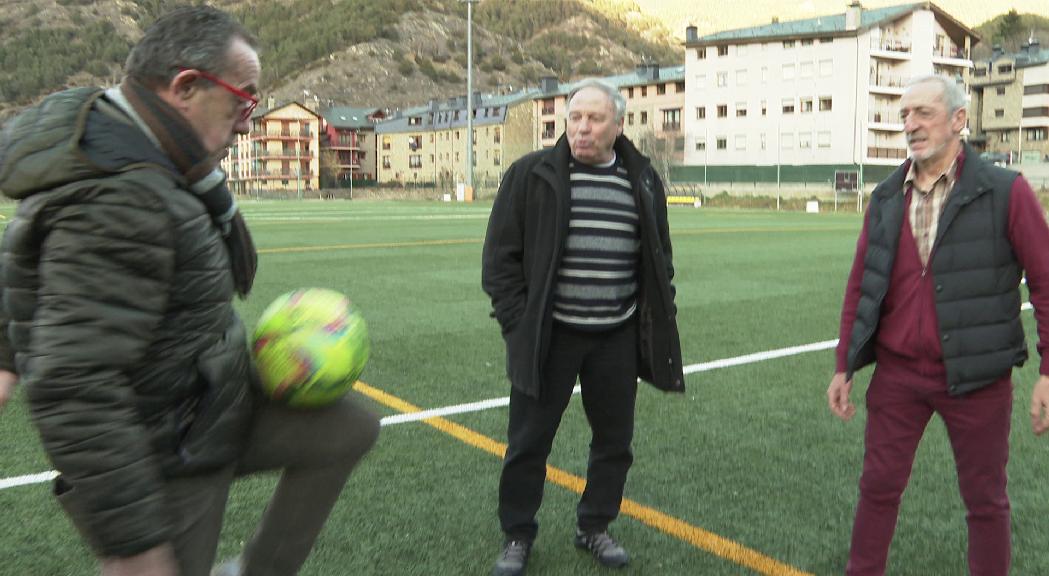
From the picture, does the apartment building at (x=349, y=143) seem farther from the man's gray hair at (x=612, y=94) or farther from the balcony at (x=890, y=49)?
the man's gray hair at (x=612, y=94)

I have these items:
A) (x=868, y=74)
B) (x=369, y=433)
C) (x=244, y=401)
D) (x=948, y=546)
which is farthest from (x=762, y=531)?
(x=868, y=74)

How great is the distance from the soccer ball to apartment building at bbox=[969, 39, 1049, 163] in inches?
3834

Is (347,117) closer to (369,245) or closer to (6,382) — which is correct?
(369,245)

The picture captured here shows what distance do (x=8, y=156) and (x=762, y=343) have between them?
717 centimetres

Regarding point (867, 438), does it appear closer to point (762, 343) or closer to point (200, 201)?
point (200, 201)

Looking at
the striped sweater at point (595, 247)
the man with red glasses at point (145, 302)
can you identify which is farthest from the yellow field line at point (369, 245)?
the man with red glasses at point (145, 302)

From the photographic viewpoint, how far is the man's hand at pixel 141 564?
1755 mm

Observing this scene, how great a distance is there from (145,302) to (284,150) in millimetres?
116093

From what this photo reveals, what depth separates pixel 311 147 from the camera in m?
115

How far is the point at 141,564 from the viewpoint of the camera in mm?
1763

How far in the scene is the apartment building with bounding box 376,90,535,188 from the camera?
101875 millimetres

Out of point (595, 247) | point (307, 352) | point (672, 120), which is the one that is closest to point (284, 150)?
point (672, 120)

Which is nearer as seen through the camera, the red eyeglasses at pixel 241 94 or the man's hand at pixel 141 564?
the man's hand at pixel 141 564

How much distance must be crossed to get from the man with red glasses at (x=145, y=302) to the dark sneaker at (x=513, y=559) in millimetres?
1389
